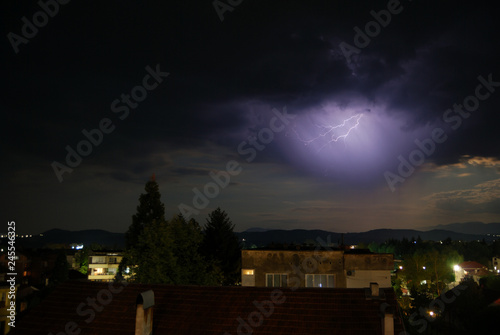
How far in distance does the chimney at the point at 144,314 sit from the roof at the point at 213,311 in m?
0.59

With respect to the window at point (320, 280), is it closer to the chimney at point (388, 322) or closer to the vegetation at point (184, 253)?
the vegetation at point (184, 253)

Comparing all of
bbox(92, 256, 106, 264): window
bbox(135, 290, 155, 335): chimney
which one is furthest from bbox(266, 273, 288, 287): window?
bbox(92, 256, 106, 264): window

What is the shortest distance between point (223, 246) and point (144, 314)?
27.5 meters

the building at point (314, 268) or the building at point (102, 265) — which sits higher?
the building at point (314, 268)

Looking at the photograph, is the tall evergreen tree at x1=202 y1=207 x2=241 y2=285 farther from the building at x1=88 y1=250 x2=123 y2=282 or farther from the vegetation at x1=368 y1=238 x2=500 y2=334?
the building at x1=88 y1=250 x2=123 y2=282

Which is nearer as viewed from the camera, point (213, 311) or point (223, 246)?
point (213, 311)

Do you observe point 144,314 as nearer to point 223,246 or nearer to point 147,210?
point 223,246

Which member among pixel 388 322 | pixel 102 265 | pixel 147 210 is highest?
pixel 147 210

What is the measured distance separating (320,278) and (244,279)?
6.04 m

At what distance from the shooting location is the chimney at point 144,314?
14.5 m

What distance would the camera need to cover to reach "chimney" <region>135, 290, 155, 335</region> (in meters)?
14.5

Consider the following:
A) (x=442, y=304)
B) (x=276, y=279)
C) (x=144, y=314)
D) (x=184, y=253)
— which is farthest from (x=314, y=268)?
(x=442, y=304)

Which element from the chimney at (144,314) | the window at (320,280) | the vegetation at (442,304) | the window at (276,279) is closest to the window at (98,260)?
the vegetation at (442,304)

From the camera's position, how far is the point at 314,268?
31.0m
